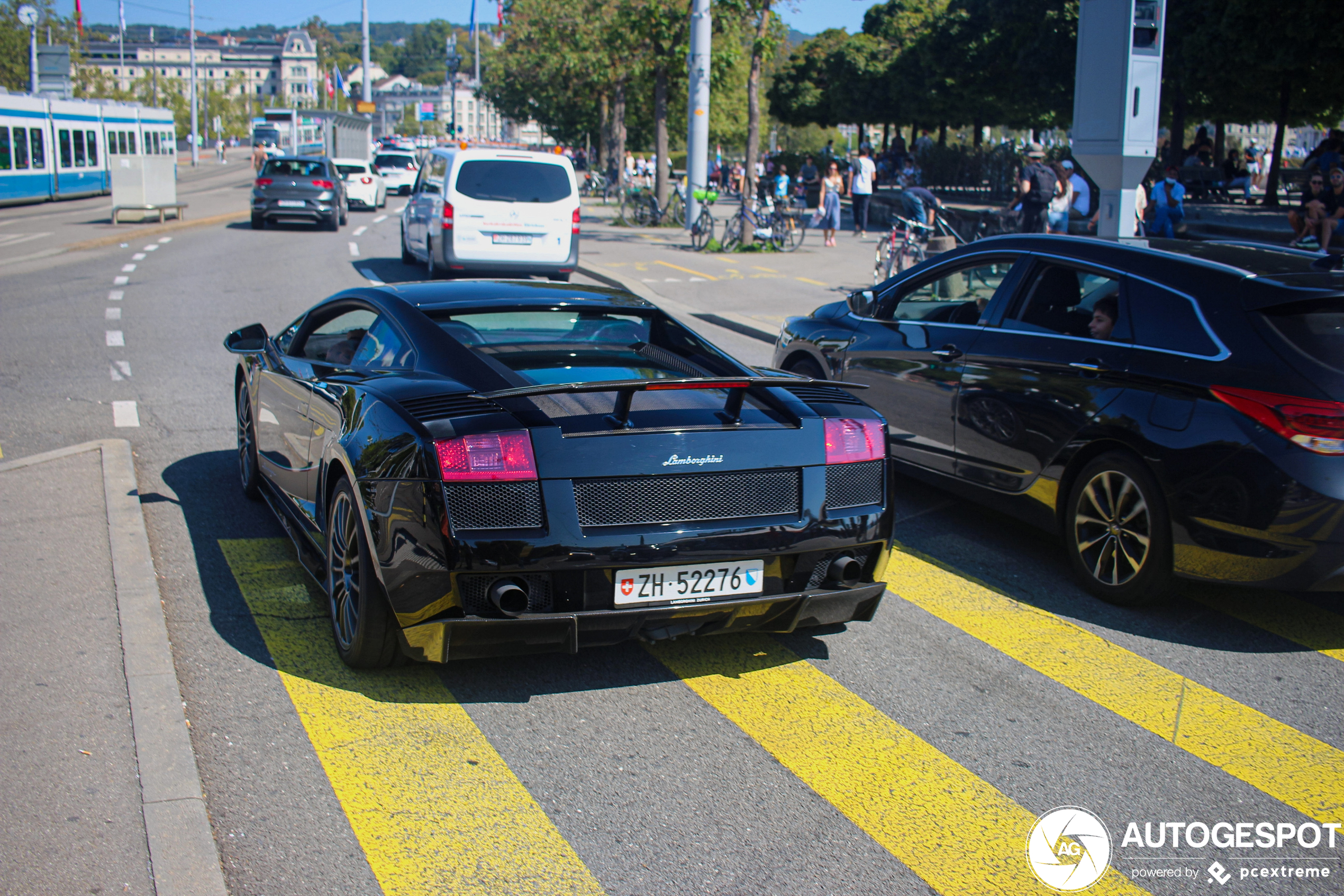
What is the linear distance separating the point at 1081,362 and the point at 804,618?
2.10 m

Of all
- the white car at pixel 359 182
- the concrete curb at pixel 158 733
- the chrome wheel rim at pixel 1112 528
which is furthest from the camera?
the white car at pixel 359 182

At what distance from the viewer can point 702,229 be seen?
79.3 feet

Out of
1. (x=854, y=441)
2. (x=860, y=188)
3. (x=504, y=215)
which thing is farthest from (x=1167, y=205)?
(x=854, y=441)

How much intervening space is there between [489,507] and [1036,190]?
13147 millimetres

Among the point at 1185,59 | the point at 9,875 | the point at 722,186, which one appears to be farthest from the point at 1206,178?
the point at 9,875

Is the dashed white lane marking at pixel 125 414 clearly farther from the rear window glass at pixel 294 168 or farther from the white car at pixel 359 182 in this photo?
the white car at pixel 359 182

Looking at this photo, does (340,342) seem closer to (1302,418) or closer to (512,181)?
(1302,418)

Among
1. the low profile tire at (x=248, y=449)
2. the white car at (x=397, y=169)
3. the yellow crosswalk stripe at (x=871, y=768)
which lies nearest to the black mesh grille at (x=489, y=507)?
the yellow crosswalk stripe at (x=871, y=768)

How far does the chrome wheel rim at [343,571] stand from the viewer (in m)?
4.30

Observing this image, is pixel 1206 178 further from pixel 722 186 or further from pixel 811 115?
pixel 811 115

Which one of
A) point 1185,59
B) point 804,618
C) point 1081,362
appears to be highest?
point 1185,59

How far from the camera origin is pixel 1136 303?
536 centimetres


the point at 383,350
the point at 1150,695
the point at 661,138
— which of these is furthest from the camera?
the point at 661,138

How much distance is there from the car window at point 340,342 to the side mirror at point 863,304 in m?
2.95
